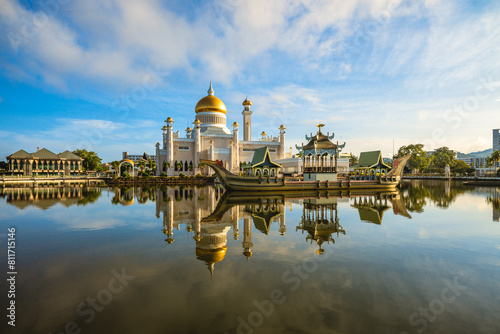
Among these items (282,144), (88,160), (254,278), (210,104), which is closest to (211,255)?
(254,278)

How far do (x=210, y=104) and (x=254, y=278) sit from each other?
167ft

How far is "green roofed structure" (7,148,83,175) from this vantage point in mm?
55625

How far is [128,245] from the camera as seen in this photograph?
8.33 m

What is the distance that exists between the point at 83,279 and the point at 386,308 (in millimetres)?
6284

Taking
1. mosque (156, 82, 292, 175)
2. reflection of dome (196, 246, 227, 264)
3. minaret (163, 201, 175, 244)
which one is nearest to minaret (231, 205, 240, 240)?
reflection of dome (196, 246, 227, 264)

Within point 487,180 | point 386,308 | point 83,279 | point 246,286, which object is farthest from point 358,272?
point 487,180

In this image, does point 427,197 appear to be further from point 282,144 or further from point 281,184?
point 282,144

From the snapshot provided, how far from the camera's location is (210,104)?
53.6 metres

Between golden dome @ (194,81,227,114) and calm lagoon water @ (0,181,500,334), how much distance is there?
44593 mm

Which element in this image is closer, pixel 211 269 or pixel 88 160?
pixel 211 269

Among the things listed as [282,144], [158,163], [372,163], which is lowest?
[372,163]

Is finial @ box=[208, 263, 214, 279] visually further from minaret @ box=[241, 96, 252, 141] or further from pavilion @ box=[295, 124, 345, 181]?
minaret @ box=[241, 96, 252, 141]

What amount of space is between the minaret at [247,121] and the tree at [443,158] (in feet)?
190

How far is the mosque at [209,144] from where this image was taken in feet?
156
